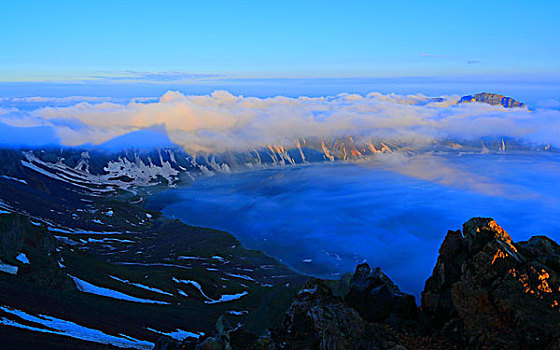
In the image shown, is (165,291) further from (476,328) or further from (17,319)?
(476,328)

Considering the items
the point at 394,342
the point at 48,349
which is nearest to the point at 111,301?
the point at 48,349

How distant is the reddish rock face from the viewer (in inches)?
1229

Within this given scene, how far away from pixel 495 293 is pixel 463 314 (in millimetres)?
3364

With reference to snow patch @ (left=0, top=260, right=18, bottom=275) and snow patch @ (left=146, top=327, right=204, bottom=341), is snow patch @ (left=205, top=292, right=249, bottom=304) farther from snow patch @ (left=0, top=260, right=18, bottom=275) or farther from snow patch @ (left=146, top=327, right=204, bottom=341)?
snow patch @ (left=0, top=260, right=18, bottom=275)

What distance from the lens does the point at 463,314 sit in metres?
35.1

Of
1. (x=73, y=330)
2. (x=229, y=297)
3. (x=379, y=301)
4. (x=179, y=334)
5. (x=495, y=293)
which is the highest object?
(x=495, y=293)

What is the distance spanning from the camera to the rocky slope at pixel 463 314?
1256 inches

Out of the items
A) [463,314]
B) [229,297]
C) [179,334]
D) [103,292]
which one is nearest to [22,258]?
[103,292]

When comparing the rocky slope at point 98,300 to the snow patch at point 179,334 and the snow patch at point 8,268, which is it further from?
the snow patch at point 179,334

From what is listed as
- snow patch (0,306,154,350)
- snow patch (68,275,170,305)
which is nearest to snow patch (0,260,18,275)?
snow patch (68,275,170,305)

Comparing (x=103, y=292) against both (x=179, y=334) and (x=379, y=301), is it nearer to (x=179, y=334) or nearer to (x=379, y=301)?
(x=179, y=334)

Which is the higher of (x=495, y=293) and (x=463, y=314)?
(x=495, y=293)

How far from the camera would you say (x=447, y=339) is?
1374 inches

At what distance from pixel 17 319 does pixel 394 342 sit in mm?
52525
